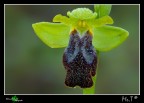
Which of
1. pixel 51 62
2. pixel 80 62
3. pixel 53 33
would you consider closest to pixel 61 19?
pixel 53 33

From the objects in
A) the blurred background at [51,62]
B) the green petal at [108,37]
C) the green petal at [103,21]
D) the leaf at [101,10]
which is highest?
the leaf at [101,10]

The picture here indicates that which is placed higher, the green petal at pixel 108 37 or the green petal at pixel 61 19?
the green petal at pixel 61 19

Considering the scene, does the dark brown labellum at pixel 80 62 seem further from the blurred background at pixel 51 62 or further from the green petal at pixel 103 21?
the blurred background at pixel 51 62

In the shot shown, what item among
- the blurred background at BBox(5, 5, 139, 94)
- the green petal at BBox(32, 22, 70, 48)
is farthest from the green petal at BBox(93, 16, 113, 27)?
the blurred background at BBox(5, 5, 139, 94)

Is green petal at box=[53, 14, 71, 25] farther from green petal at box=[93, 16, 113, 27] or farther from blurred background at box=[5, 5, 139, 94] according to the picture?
blurred background at box=[5, 5, 139, 94]

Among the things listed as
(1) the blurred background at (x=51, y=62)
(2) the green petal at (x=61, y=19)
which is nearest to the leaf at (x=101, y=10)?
(2) the green petal at (x=61, y=19)

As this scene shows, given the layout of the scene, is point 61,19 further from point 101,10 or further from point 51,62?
point 51,62
